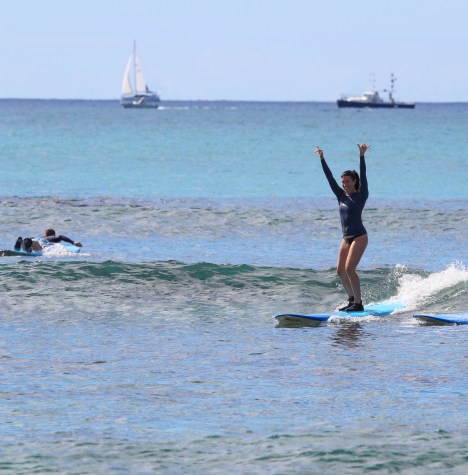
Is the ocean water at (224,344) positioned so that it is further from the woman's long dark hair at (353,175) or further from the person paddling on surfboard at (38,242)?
the woman's long dark hair at (353,175)

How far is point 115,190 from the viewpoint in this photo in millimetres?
52406

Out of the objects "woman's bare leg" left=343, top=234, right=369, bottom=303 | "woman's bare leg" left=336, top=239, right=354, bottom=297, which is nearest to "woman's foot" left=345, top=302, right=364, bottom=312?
"woman's bare leg" left=336, top=239, right=354, bottom=297

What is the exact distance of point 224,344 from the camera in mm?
17203

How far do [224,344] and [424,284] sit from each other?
24.7 ft

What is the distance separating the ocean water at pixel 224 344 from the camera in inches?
464

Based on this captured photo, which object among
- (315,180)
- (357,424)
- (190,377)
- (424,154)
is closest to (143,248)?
(190,377)

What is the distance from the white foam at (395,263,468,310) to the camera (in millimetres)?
22203

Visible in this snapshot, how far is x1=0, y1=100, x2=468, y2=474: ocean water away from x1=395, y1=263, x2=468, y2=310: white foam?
0.23 feet

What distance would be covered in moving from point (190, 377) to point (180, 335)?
11.1 ft

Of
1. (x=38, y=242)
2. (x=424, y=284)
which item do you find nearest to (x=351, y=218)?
(x=424, y=284)

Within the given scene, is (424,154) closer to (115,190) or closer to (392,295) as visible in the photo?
(115,190)

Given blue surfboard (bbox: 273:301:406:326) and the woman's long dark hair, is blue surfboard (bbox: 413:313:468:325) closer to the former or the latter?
blue surfboard (bbox: 273:301:406:326)

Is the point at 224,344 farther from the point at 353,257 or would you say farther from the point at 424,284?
the point at 424,284

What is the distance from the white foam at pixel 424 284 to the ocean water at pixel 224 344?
72 mm
